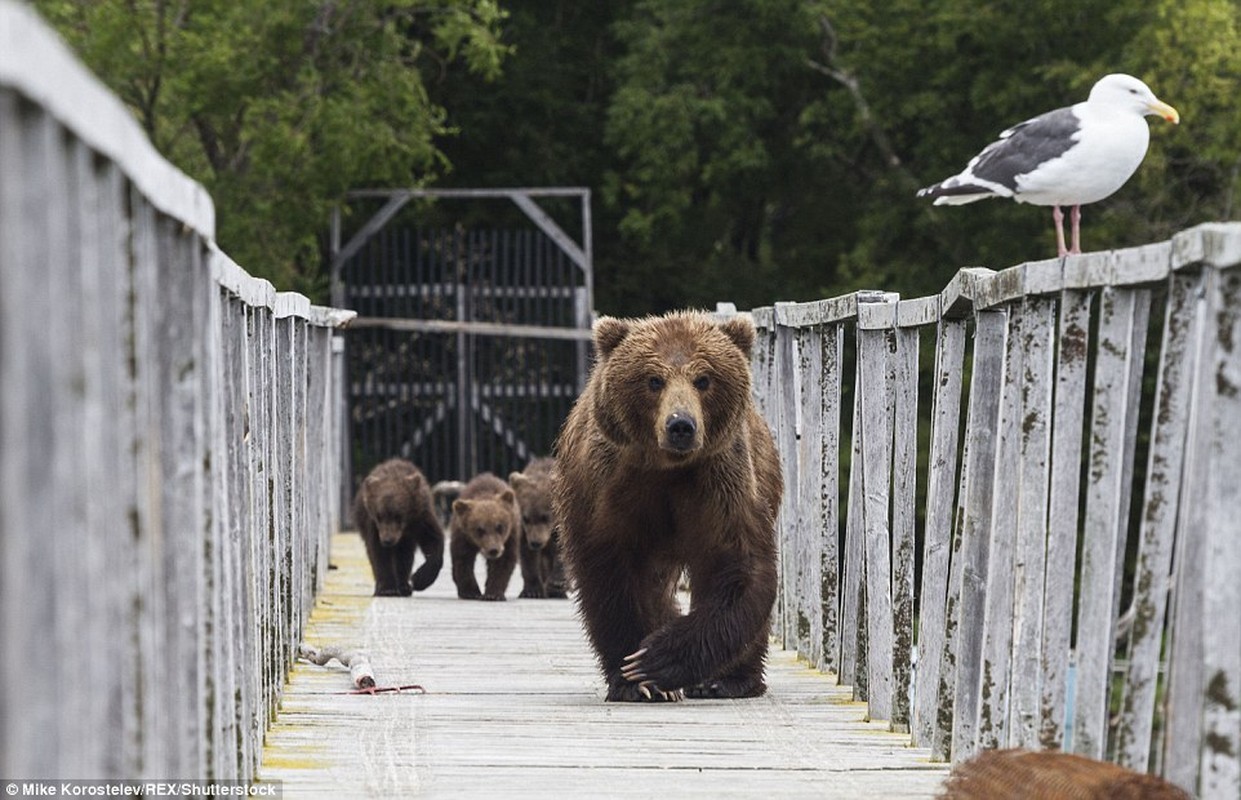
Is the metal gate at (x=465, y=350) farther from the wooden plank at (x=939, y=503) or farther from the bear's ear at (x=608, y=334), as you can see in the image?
the wooden plank at (x=939, y=503)

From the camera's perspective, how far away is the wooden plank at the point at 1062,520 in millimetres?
4637

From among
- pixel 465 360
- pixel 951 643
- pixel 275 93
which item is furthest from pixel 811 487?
pixel 275 93

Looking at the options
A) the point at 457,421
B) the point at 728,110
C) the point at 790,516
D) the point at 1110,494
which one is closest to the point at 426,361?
the point at 457,421

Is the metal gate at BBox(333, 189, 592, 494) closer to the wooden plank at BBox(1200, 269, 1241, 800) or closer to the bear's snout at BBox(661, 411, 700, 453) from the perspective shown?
the bear's snout at BBox(661, 411, 700, 453)

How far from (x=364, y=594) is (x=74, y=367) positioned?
9.36m

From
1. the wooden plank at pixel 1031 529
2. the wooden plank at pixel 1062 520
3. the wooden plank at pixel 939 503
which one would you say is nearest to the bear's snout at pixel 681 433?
the wooden plank at pixel 939 503

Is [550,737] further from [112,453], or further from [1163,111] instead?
[1163,111]

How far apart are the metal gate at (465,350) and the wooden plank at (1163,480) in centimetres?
1600

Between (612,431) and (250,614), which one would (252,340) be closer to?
(250,614)

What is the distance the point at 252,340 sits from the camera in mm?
6195

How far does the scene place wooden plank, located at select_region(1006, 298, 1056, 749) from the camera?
190 inches

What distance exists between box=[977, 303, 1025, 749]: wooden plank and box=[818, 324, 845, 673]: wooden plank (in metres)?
2.76

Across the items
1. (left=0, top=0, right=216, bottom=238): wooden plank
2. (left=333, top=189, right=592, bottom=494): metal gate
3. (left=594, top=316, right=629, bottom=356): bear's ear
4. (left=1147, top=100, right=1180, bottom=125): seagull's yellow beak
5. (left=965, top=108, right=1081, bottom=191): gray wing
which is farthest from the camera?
(left=333, top=189, right=592, bottom=494): metal gate

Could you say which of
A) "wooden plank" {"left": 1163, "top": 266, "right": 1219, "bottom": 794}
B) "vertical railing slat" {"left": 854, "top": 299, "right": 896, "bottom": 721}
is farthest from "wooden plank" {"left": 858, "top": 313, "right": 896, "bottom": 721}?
"wooden plank" {"left": 1163, "top": 266, "right": 1219, "bottom": 794}
